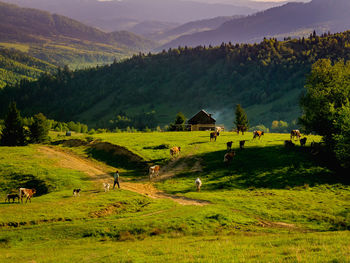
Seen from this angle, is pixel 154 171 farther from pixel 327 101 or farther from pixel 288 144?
pixel 327 101

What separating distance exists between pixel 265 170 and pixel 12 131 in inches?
2556

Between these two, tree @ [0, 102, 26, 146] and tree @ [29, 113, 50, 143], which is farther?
tree @ [29, 113, 50, 143]

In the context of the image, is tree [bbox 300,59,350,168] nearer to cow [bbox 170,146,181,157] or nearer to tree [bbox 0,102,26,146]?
cow [bbox 170,146,181,157]

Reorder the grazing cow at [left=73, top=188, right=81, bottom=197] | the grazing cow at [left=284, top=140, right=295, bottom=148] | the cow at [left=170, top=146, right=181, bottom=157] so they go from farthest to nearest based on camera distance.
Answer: the grazing cow at [left=284, top=140, right=295, bottom=148]
the cow at [left=170, top=146, right=181, bottom=157]
the grazing cow at [left=73, top=188, right=81, bottom=197]

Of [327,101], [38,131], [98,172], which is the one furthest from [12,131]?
[327,101]

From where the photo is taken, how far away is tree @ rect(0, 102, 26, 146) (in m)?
80.9

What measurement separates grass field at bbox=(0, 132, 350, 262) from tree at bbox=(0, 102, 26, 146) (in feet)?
77.3

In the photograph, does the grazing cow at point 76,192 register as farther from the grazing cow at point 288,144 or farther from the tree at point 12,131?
the tree at point 12,131

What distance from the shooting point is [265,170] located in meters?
48.6

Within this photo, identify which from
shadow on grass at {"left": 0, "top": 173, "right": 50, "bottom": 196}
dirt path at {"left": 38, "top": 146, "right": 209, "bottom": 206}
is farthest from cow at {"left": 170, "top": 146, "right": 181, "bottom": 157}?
shadow on grass at {"left": 0, "top": 173, "right": 50, "bottom": 196}

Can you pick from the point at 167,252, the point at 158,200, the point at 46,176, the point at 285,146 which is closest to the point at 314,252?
the point at 167,252

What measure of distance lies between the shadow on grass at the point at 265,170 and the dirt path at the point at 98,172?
8.69 ft

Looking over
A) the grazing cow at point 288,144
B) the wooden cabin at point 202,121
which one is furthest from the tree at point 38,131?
the grazing cow at point 288,144

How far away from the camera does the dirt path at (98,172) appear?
38.6 metres
